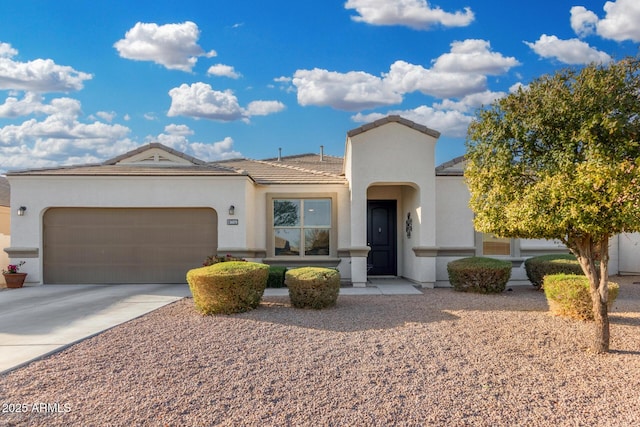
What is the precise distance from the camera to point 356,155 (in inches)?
461

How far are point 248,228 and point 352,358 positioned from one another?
7.29 meters

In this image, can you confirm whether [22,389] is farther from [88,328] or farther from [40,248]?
[40,248]

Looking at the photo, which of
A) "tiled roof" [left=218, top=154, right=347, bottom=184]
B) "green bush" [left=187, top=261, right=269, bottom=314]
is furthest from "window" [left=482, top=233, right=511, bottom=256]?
"green bush" [left=187, top=261, right=269, bottom=314]

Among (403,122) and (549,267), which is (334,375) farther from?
(403,122)

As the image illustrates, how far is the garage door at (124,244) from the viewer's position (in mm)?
12148

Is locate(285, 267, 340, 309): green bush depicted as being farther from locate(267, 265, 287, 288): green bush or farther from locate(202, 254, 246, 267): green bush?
locate(202, 254, 246, 267): green bush

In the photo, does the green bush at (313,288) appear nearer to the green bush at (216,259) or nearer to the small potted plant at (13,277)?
the green bush at (216,259)

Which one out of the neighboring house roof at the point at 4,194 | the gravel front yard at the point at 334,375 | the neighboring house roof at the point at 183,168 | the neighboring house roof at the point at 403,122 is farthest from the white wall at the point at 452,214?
the neighboring house roof at the point at 4,194

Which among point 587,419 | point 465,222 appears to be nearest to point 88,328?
point 587,419

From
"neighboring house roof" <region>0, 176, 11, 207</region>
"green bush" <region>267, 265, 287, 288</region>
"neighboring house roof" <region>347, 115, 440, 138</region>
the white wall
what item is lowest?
"green bush" <region>267, 265, 287, 288</region>

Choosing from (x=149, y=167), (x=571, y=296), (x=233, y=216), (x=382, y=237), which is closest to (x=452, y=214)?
(x=382, y=237)

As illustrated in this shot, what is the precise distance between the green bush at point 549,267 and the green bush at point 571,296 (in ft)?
9.75

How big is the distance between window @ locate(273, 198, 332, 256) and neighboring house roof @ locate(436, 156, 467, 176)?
3.34 metres

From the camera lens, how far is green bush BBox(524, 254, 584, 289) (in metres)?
10.5
